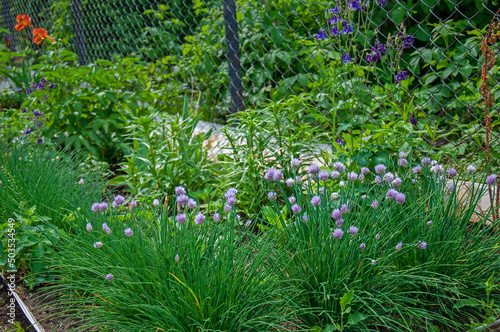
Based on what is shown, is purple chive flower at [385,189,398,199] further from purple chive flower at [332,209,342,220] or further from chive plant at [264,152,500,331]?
purple chive flower at [332,209,342,220]

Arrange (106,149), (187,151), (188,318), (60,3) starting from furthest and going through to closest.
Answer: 1. (60,3)
2. (106,149)
3. (187,151)
4. (188,318)

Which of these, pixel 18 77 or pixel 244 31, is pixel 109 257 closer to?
pixel 244 31

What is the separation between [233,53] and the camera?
11.0 feet

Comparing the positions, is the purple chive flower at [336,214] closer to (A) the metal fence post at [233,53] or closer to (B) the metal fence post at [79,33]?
(A) the metal fence post at [233,53]

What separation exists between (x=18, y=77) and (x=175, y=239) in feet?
11.4

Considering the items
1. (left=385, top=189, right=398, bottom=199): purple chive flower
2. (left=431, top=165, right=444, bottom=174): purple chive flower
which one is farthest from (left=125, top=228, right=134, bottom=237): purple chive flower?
(left=431, top=165, right=444, bottom=174): purple chive flower

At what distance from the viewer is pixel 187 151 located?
2.60 m

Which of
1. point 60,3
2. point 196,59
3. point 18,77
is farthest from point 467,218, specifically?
point 60,3

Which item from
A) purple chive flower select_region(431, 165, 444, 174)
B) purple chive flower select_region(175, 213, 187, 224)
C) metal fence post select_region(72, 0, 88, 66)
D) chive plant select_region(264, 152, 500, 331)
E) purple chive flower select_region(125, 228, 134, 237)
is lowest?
chive plant select_region(264, 152, 500, 331)

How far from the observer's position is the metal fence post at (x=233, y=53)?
3.31 meters

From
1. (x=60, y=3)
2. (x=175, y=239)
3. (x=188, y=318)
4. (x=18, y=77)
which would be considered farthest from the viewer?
(x=60, y=3)

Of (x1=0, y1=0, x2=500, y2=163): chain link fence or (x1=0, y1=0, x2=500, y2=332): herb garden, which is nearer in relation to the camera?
(x1=0, y1=0, x2=500, y2=332): herb garden

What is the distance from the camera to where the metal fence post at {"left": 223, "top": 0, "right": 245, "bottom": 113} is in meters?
3.31

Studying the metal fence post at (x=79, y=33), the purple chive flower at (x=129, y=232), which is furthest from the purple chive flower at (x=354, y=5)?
the metal fence post at (x=79, y=33)
